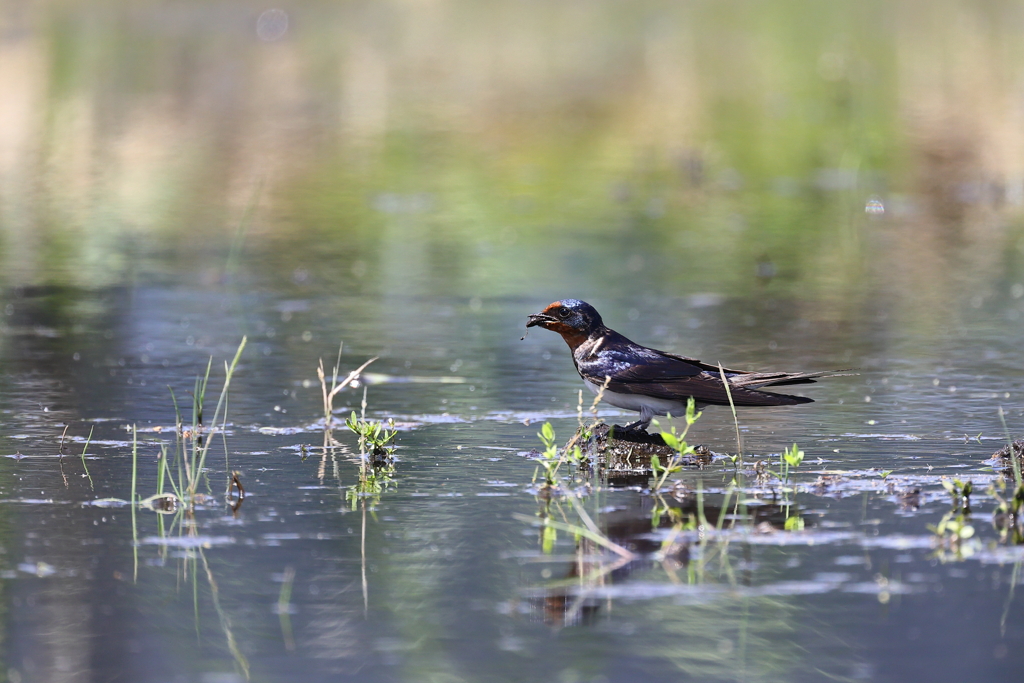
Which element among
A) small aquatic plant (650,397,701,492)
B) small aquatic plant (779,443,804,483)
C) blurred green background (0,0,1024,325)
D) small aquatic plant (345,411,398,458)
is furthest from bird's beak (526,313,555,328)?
blurred green background (0,0,1024,325)

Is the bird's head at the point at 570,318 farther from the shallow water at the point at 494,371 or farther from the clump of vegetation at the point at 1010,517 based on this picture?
the clump of vegetation at the point at 1010,517

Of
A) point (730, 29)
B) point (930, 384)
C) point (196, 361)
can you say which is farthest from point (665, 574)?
point (730, 29)

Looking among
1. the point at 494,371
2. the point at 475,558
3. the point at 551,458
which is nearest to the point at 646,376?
the point at 551,458

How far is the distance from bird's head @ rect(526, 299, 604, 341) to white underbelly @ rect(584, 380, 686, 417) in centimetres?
33

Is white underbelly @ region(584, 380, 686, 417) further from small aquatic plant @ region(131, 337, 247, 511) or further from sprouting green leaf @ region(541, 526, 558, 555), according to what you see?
small aquatic plant @ region(131, 337, 247, 511)

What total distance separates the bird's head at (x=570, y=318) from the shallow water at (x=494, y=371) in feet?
2.00

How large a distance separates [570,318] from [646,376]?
54cm

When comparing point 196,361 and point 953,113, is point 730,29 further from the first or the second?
point 196,361

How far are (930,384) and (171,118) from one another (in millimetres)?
20046

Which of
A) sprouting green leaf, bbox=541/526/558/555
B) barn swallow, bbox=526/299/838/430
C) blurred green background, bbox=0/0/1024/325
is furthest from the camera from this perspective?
blurred green background, bbox=0/0/1024/325

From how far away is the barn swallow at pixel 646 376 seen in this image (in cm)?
768

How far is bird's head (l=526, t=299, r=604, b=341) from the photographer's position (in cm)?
801

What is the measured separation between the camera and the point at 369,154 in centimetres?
2383

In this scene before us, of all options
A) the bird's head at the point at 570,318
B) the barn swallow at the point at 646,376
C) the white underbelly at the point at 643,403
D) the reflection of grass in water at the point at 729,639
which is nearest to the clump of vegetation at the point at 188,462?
the bird's head at the point at 570,318
